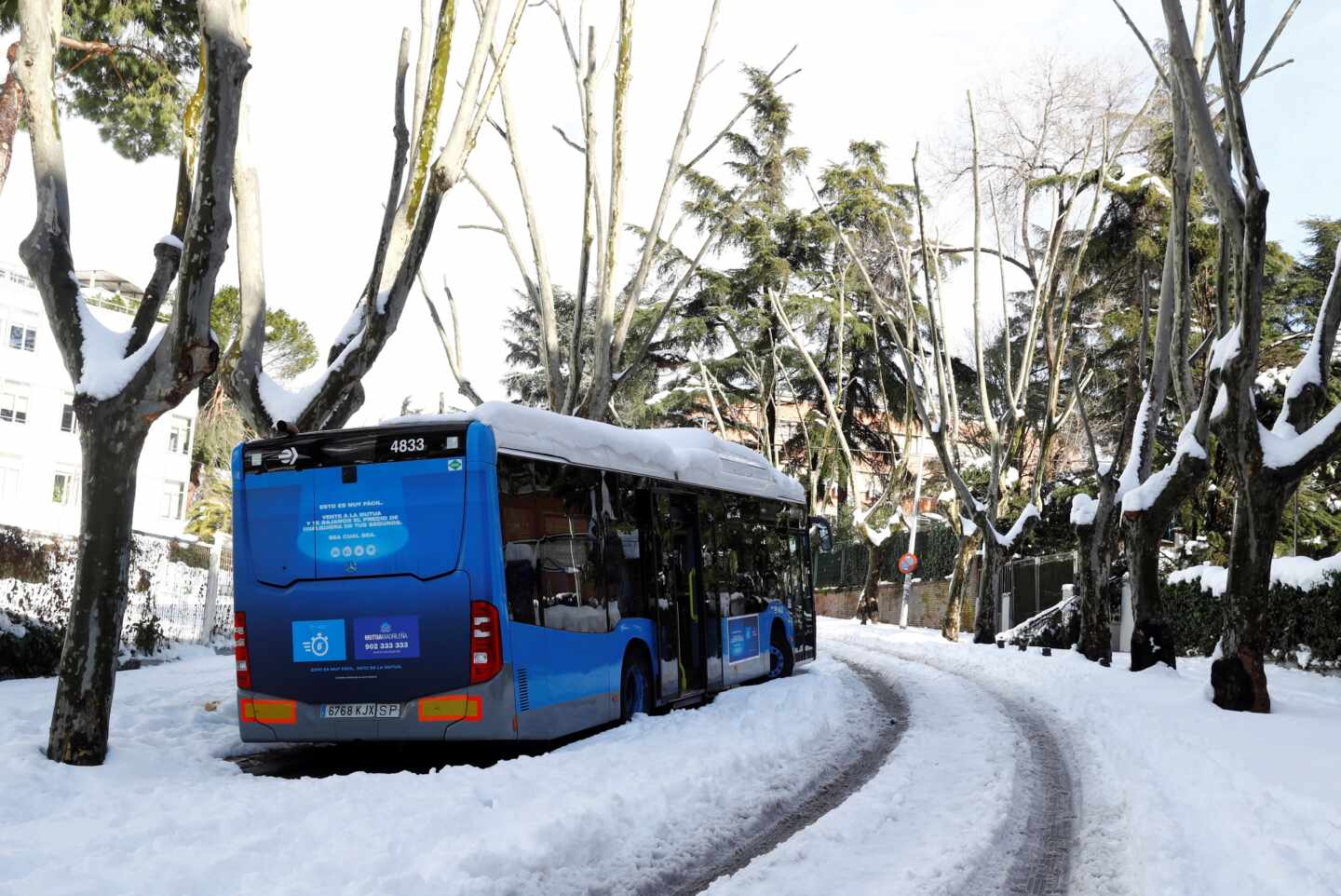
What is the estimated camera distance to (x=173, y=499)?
154 feet

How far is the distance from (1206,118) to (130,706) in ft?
38.7

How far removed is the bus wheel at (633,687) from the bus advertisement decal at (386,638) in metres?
2.60

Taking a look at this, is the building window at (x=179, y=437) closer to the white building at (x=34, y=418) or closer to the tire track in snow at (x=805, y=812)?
the white building at (x=34, y=418)

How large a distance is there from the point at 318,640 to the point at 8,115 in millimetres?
9458

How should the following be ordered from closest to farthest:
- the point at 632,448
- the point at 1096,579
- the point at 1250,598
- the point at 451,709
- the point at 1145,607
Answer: the point at 451,709 → the point at 632,448 → the point at 1250,598 → the point at 1145,607 → the point at 1096,579

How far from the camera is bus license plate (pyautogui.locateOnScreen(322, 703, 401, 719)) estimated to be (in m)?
8.81

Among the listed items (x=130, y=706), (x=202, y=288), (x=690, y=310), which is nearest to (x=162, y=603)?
(x=130, y=706)

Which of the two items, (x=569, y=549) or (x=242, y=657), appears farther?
(x=569, y=549)

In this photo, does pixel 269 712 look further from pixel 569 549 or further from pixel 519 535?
pixel 569 549

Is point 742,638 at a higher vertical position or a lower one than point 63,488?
lower

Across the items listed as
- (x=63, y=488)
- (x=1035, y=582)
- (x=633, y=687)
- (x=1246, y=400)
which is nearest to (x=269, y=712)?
(x=633, y=687)

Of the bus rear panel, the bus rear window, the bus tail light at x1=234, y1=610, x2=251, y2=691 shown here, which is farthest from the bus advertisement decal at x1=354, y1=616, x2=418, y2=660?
the bus tail light at x1=234, y1=610, x2=251, y2=691

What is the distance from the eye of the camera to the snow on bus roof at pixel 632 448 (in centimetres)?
935

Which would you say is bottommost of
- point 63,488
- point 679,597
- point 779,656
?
point 779,656
